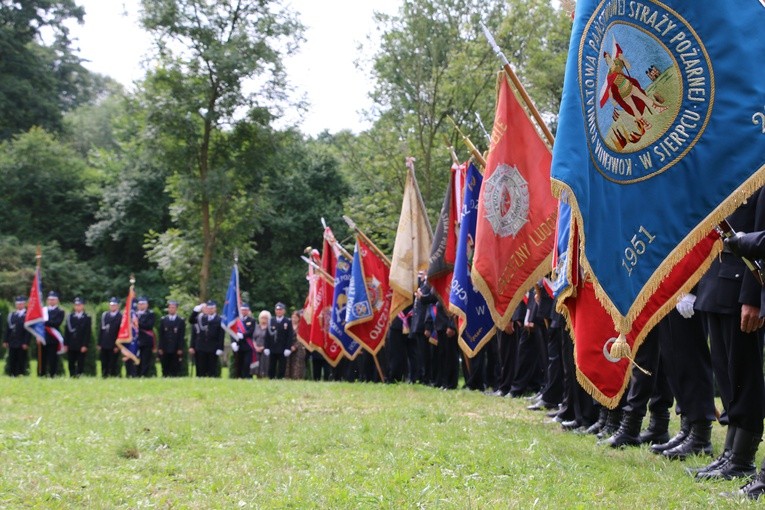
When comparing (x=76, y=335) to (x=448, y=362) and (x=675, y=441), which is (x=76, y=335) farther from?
(x=675, y=441)

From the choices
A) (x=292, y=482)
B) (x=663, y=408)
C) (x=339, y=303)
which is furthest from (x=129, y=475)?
(x=339, y=303)

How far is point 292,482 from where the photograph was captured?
5.08m

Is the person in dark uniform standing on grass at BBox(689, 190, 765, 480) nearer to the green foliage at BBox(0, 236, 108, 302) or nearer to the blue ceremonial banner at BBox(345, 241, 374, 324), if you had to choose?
the blue ceremonial banner at BBox(345, 241, 374, 324)

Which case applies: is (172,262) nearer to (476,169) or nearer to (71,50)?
(476,169)

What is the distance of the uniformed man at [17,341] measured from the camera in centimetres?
1923

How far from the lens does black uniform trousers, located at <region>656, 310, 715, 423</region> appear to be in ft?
19.6

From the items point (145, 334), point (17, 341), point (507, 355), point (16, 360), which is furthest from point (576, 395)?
point (16, 360)

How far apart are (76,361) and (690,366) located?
55.0ft

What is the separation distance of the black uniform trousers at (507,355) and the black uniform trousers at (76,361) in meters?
11.0

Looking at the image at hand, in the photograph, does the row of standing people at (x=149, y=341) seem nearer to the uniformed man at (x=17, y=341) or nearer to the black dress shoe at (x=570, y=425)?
the uniformed man at (x=17, y=341)

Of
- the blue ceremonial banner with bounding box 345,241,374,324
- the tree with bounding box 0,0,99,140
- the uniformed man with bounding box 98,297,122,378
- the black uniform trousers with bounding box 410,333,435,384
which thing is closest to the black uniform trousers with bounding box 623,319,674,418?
the blue ceremonial banner with bounding box 345,241,374,324

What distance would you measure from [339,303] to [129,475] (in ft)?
34.7

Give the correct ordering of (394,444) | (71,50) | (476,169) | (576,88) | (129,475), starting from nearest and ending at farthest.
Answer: (576,88), (129,475), (394,444), (476,169), (71,50)

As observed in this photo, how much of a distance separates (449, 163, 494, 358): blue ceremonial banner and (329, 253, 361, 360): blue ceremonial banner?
612 cm
